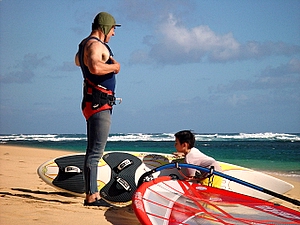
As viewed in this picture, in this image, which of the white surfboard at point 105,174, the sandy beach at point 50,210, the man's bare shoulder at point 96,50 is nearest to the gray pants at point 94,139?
the sandy beach at point 50,210

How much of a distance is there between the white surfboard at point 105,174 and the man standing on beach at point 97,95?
942 mm

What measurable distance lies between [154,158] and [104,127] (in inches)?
58.2

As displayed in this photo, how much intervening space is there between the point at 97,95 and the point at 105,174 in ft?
4.37

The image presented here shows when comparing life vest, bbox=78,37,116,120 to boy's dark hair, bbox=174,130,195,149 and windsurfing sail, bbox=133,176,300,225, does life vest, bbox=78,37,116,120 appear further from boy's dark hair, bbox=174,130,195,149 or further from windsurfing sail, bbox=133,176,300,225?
boy's dark hair, bbox=174,130,195,149

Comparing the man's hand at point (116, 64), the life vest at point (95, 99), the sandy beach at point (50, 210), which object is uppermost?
the man's hand at point (116, 64)

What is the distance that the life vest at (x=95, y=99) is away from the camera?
3891mm

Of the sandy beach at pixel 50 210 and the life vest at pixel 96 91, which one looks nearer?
the sandy beach at pixel 50 210

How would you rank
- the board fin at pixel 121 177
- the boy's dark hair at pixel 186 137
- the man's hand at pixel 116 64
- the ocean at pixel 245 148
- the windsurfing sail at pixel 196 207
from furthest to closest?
the ocean at pixel 245 148 → the board fin at pixel 121 177 → the boy's dark hair at pixel 186 137 → the man's hand at pixel 116 64 → the windsurfing sail at pixel 196 207

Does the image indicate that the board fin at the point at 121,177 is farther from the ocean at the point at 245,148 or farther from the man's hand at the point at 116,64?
the ocean at the point at 245,148

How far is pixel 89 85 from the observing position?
13.0ft

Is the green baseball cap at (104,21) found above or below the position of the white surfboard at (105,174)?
above

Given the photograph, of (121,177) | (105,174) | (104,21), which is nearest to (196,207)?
(121,177)

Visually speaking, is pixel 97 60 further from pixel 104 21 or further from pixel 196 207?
pixel 196 207

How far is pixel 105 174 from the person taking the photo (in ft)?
16.2
